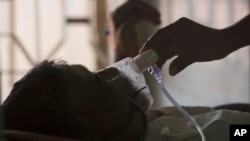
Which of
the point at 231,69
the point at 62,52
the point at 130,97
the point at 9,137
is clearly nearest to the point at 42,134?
the point at 9,137

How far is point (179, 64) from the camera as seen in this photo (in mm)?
920

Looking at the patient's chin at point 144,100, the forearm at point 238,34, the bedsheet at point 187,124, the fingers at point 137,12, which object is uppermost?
the fingers at point 137,12

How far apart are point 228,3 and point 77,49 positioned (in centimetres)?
73

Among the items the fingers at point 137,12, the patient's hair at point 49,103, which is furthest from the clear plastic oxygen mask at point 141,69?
the fingers at point 137,12

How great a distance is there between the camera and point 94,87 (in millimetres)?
806

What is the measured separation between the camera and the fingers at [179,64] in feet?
2.98

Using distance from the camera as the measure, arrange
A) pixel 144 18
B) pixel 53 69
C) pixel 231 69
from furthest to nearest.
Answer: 1. pixel 231 69
2. pixel 144 18
3. pixel 53 69

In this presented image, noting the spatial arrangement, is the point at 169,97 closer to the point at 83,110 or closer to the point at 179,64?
the point at 179,64

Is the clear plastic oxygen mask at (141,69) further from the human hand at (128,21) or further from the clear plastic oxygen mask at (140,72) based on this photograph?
the human hand at (128,21)

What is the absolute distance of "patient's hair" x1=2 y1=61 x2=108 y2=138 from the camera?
0.72m

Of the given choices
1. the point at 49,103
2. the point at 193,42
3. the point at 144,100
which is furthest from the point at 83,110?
the point at 193,42

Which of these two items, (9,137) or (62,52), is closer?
(9,137)

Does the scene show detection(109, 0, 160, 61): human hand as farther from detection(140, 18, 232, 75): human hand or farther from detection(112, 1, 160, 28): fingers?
detection(140, 18, 232, 75): human hand

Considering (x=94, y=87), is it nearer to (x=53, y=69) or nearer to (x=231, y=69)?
(x=53, y=69)
